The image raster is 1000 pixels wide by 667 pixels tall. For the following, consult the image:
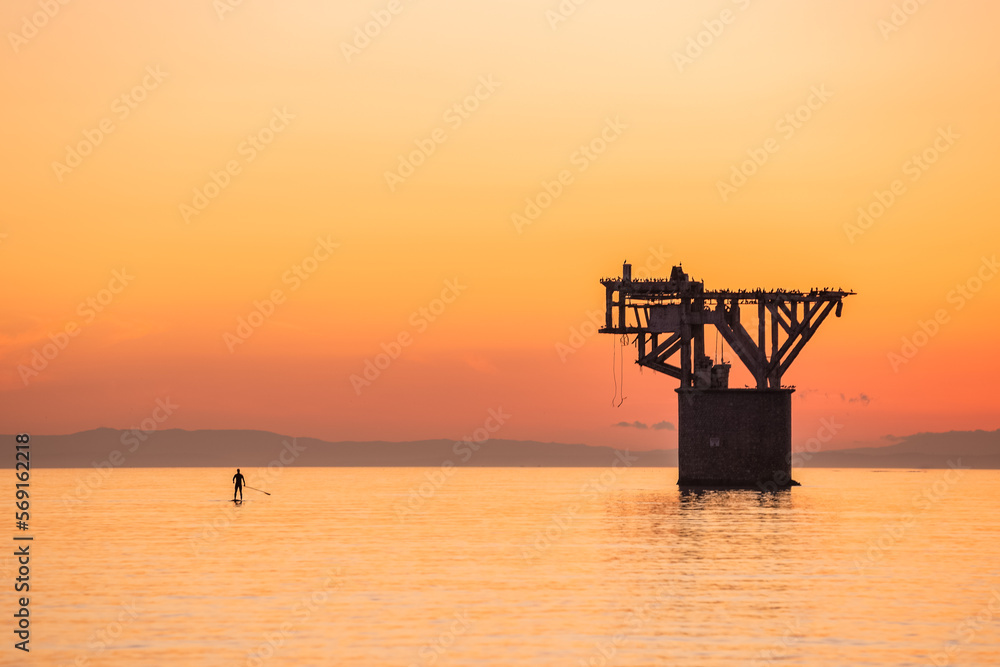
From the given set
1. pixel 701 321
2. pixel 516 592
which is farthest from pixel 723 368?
pixel 516 592

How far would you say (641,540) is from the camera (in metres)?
46.3

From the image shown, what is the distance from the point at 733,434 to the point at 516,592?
4519cm

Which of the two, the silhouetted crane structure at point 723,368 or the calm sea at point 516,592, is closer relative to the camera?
the calm sea at point 516,592

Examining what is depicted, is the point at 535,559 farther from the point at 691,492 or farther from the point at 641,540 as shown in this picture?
the point at 691,492

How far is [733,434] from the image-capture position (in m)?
75.7

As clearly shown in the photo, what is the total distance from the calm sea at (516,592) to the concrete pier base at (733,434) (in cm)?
1575

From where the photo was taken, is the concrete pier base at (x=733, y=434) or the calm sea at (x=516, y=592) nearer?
the calm sea at (x=516, y=592)

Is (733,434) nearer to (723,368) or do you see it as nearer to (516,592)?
(723,368)

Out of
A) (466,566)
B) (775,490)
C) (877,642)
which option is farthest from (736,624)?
(775,490)

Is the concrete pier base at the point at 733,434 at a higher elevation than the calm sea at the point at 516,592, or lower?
higher

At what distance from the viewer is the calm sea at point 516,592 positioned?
24.3m

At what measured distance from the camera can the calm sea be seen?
957 inches

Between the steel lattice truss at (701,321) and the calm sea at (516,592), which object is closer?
the calm sea at (516,592)

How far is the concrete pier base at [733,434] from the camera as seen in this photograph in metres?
75.1
